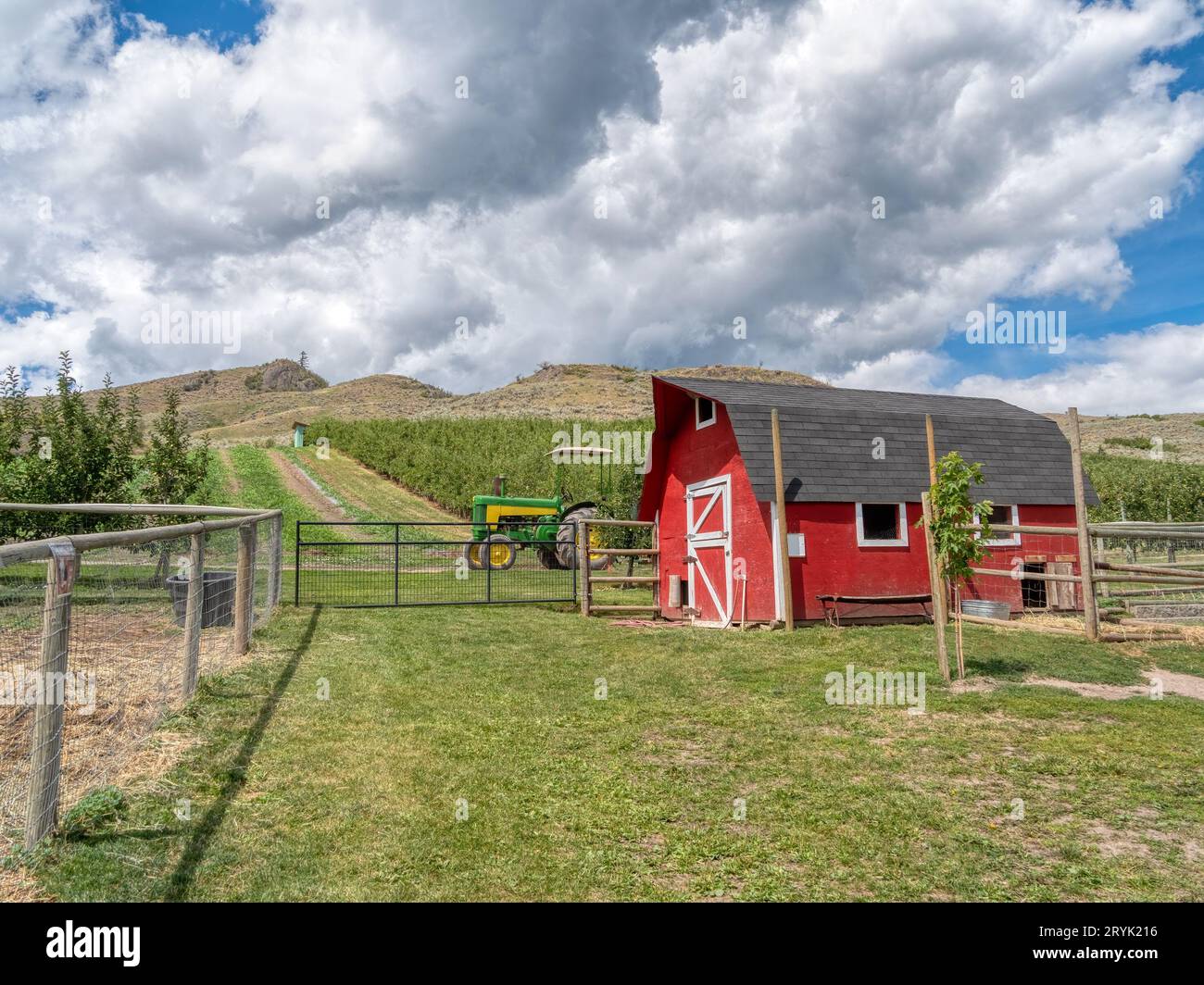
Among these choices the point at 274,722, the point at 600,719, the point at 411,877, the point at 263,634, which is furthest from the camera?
the point at 263,634

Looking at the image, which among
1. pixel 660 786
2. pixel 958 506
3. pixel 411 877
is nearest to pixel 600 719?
pixel 660 786

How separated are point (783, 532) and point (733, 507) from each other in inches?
51.2

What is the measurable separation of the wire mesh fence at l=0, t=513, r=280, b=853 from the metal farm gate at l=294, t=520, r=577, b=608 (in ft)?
13.9

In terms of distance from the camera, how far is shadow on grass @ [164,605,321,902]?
3.59 m

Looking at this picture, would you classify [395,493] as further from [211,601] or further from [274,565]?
[211,601]

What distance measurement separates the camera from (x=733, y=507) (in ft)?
45.8

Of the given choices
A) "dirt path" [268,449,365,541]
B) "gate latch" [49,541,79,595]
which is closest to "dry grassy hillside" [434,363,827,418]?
"dirt path" [268,449,365,541]

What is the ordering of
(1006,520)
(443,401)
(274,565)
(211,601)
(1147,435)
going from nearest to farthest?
(211,601) → (274,565) → (1006,520) → (1147,435) → (443,401)

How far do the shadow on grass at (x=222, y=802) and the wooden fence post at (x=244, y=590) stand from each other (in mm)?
1117

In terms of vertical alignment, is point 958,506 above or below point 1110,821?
above

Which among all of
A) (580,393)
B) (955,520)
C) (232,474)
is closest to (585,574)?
(955,520)
